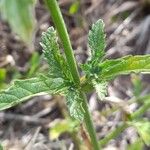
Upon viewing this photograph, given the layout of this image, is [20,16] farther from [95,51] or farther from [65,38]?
[95,51]

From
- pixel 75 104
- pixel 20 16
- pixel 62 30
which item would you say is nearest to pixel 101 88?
pixel 75 104

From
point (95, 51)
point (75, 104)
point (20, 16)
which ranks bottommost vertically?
point (75, 104)

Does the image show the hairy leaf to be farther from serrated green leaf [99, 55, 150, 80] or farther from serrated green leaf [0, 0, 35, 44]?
serrated green leaf [0, 0, 35, 44]

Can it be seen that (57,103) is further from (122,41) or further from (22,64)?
(122,41)

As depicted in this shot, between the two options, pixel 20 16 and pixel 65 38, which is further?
pixel 65 38

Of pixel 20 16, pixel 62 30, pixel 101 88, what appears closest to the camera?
pixel 20 16

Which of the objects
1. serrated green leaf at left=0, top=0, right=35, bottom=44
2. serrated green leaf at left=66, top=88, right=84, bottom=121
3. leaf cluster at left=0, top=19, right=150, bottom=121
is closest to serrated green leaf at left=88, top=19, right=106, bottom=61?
leaf cluster at left=0, top=19, right=150, bottom=121

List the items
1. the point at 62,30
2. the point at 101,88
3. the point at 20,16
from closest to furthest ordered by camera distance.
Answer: the point at 20,16 < the point at 62,30 < the point at 101,88

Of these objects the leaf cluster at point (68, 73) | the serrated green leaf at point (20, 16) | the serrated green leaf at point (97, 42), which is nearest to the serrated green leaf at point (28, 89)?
the leaf cluster at point (68, 73)

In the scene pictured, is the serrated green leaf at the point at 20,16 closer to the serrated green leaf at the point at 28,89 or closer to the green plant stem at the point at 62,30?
the green plant stem at the point at 62,30
